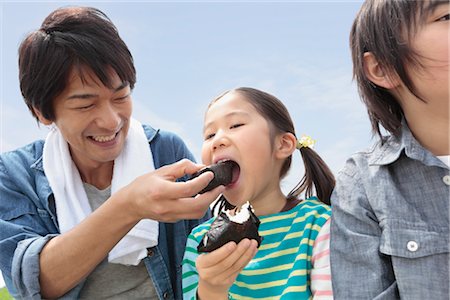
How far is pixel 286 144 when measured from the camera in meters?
3.00

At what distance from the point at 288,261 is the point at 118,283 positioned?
1.07 meters

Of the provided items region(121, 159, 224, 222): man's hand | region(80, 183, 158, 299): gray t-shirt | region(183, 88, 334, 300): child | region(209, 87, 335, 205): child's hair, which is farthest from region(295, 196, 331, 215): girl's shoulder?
region(80, 183, 158, 299): gray t-shirt

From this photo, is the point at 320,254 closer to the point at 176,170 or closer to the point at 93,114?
the point at 176,170

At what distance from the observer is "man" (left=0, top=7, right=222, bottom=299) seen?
2.88m

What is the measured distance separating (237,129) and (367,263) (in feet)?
3.01

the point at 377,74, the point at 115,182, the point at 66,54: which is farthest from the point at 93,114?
the point at 377,74

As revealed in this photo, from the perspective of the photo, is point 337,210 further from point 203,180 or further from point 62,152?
point 62,152

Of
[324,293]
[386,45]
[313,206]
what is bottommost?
[324,293]

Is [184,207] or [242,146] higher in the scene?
[242,146]

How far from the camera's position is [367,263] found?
2297 millimetres

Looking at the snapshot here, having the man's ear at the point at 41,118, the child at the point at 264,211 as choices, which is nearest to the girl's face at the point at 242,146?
the child at the point at 264,211

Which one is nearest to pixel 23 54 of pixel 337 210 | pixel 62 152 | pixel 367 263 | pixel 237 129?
pixel 62 152

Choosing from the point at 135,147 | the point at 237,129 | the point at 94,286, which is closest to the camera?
the point at 237,129

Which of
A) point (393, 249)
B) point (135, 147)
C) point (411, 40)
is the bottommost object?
point (393, 249)
